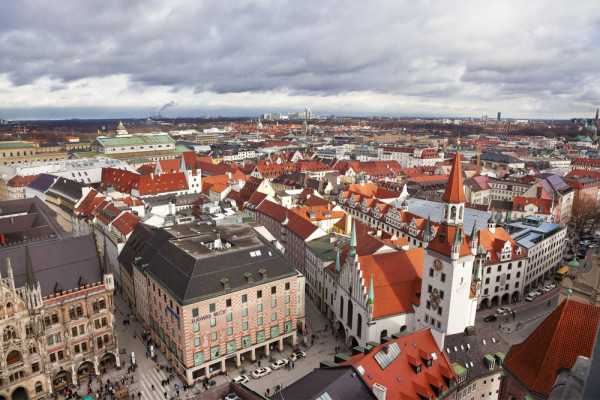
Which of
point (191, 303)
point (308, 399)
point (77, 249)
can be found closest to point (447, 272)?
point (308, 399)

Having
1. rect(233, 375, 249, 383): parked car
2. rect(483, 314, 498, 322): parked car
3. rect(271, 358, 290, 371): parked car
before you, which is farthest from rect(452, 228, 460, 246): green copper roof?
rect(233, 375, 249, 383): parked car

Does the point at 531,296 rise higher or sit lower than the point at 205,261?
lower

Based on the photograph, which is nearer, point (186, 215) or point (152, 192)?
point (186, 215)

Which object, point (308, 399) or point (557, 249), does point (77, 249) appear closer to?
point (308, 399)

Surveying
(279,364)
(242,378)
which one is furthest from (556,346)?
(242,378)

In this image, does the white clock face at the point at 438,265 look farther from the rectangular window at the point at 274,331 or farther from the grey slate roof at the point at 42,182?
the grey slate roof at the point at 42,182

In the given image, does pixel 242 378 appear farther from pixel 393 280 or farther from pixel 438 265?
pixel 438 265
